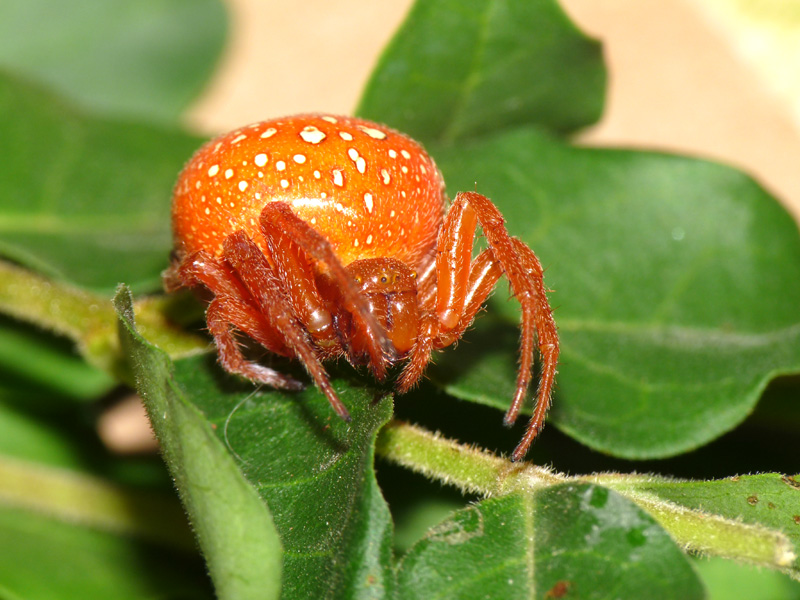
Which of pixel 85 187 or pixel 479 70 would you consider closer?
pixel 479 70

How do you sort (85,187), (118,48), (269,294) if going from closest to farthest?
(269,294), (85,187), (118,48)

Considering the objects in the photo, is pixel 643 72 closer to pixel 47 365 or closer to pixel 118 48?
pixel 118 48

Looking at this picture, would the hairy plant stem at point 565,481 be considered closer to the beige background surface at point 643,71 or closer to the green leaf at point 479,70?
the green leaf at point 479,70

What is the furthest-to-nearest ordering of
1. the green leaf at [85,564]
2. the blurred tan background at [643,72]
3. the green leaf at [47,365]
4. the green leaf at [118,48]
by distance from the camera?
1. the green leaf at [118,48]
2. the blurred tan background at [643,72]
3. the green leaf at [47,365]
4. the green leaf at [85,564]

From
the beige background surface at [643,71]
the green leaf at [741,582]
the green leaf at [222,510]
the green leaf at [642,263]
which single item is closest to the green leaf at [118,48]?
the beige background surface at [643,71]

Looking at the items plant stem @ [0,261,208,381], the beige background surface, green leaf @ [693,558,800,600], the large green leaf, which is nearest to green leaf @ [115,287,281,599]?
the large green leaf

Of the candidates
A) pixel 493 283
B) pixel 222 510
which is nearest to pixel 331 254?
pixel 493 283
